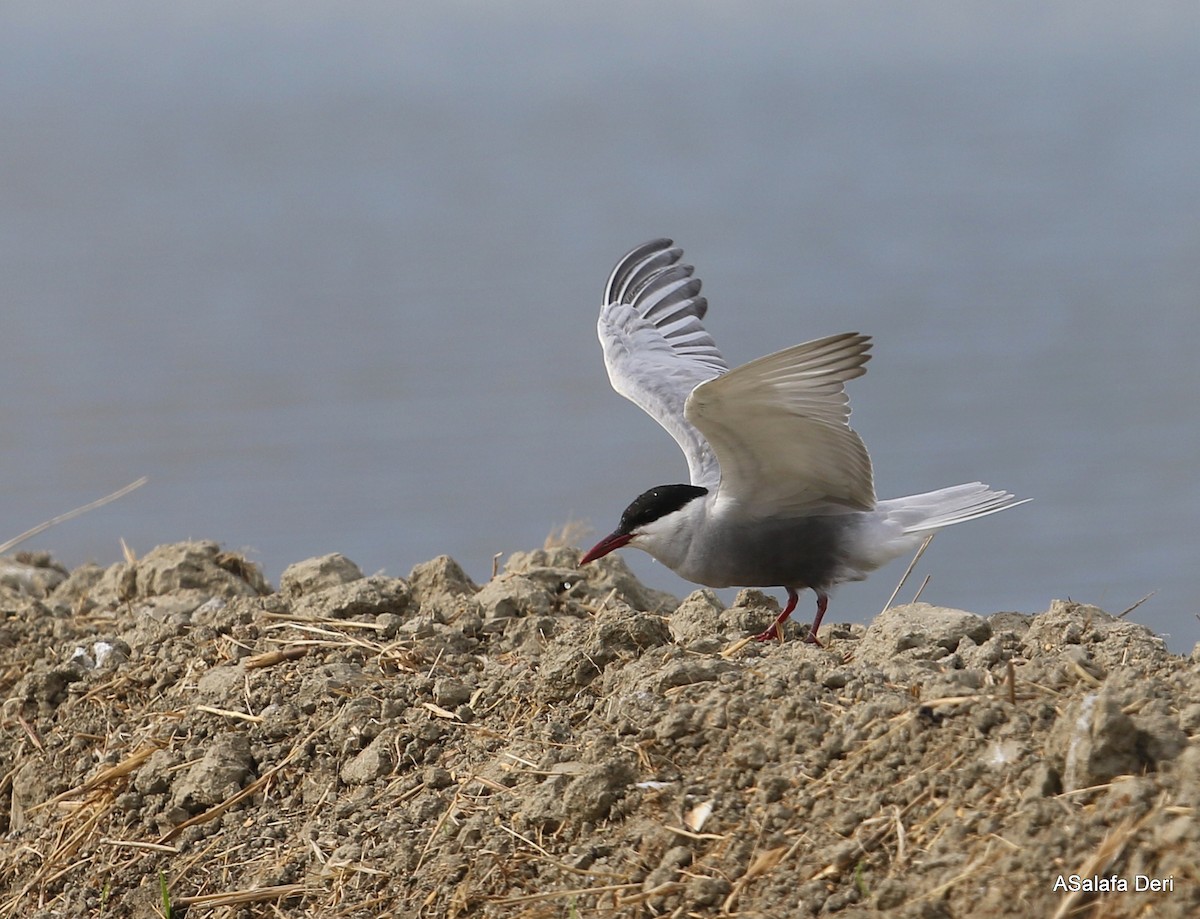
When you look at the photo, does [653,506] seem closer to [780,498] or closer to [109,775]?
[780,498]

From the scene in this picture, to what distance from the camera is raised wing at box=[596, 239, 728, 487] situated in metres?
5.84

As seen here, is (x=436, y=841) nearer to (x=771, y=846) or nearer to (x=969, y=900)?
(x=771, y=846)

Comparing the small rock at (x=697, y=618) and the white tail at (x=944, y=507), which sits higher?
the white tail at (x=944, y=507)

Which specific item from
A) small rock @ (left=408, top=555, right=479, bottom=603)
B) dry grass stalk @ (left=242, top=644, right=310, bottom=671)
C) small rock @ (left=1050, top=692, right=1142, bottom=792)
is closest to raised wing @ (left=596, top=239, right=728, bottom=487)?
small rock @ (left=408, top=555, right=479, bottom=603)

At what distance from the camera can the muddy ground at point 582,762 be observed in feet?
9.33

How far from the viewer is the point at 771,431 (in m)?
4.90

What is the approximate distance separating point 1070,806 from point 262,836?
6.65 ft

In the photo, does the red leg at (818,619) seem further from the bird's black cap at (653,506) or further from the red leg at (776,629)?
the bird's black cap at (653,506)

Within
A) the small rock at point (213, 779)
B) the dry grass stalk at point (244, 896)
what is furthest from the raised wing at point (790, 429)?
the dry grass stalk at point (244, 896)

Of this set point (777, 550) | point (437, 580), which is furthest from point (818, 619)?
point (437, 580)

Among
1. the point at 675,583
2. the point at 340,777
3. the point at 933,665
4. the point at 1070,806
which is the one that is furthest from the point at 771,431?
the point at 675,583

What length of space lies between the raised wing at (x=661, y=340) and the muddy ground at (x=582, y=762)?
877 millimetres

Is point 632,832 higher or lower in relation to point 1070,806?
lower

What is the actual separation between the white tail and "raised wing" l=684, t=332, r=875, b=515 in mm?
122
